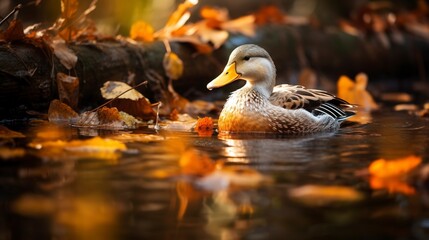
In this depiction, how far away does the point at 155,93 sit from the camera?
9.00 meters

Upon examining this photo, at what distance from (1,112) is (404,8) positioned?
1144 centimetres

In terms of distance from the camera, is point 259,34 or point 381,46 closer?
point 259,34

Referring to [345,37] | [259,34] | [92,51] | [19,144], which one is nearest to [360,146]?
[19,144]

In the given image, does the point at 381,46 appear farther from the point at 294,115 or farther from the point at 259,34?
the point at 294,115

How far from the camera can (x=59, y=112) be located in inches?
290

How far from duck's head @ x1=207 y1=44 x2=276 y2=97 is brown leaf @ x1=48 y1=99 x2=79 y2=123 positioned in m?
1.41

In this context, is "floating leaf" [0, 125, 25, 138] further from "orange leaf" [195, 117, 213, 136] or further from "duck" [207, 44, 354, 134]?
"duck" [207, 44, 354, 134]

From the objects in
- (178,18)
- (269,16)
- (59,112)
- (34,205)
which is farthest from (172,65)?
(34,205)

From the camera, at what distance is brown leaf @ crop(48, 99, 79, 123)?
24.0ft

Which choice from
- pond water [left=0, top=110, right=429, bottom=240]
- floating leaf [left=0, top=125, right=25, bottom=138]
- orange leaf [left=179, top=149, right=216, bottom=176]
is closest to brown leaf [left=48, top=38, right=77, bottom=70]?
floating leaf [left=0, top=125, right=25, bottom=138]

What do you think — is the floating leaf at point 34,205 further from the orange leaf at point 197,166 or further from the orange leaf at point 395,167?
the orange leaf at point 395,167

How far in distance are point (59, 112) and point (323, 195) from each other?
3.79m

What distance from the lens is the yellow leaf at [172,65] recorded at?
29.7 feet

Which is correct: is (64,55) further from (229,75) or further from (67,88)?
(229,75)
